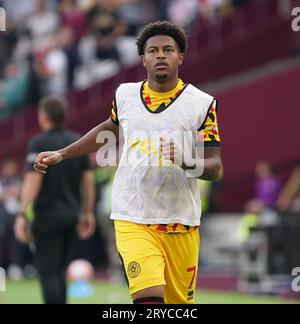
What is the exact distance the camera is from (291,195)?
61.3 feet

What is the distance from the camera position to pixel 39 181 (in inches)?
405

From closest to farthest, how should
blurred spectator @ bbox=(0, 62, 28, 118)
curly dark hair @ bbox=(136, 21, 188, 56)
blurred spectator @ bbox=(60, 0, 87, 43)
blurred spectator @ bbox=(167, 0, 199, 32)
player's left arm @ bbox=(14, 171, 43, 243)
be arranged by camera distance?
curly dark hair @ bbox=(136, 21, 188, 56) → player's left arm @ bbox=(14, 171, 43, 243) → blurred spectator @ bbox=(167, 0, 199, 32) → blurred spectator @ bbox=(0, 62, 28, 118) → blurred spectator @ bbox=(60, 0, 87, 43)

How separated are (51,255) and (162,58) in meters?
3.37

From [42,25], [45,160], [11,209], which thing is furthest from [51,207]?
[42,25]

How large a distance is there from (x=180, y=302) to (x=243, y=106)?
501 inches


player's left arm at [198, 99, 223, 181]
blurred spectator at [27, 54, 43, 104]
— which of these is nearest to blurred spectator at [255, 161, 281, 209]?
blurred spectator at [27, 54, 43, 104]

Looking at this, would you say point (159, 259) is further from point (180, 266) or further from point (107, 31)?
point (107, 31)

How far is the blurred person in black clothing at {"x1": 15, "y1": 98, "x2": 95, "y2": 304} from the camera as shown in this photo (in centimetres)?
1023

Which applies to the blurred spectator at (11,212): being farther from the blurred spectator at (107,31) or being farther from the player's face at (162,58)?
the player's face at (162,58)

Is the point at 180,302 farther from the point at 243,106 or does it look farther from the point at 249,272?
the point at 243,106

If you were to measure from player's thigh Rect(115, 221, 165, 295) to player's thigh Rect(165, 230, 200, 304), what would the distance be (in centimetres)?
10

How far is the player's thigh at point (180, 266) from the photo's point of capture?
7.51m

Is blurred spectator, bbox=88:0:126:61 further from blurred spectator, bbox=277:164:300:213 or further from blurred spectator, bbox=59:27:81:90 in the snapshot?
blurred spectator, bbox=277:164:300:213

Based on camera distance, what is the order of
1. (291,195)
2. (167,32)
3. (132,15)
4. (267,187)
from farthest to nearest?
(132,15), (291,195), (267,187), (167,32)
